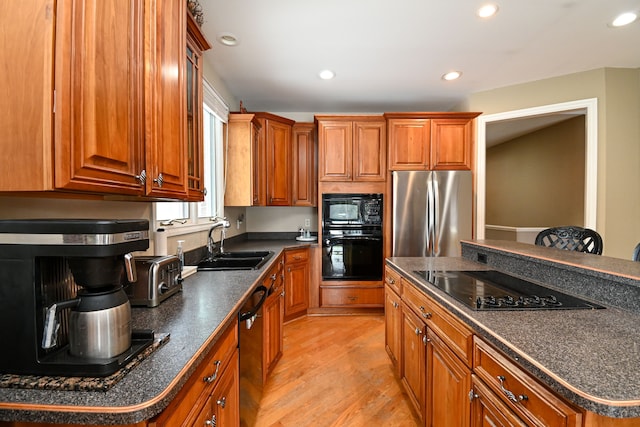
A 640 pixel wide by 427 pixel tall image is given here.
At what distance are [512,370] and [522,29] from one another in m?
2.56

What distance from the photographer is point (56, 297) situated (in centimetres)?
76

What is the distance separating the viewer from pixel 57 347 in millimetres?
759

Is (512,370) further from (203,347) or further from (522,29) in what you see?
(522,29)

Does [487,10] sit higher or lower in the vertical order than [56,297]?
higher

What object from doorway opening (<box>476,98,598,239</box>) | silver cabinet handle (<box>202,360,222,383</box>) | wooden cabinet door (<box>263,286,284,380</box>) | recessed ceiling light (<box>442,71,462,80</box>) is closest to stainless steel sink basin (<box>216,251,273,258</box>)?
wooden cabinet door (<box>263,286,284,380</box>)

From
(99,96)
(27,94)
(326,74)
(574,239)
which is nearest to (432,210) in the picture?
(574,239)

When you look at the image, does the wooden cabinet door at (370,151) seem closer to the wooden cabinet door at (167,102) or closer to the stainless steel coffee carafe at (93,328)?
the wooden cabinet door at (167,102)

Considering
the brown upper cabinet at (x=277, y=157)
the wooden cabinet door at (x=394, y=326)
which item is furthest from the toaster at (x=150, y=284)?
the brown upper cabinet at (x=277, y=157)

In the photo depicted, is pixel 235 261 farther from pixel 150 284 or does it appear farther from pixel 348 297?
pixel 348 297

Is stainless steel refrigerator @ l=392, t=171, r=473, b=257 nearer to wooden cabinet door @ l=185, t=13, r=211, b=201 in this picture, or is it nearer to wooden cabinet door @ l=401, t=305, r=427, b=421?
wooden cabinet door @ l=401, t=305, r=427, b=421

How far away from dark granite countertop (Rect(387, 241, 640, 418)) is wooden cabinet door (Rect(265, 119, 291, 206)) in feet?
8.15

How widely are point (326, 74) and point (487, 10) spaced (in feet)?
4.77

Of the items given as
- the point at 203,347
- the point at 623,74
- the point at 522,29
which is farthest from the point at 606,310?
the point at 623,74

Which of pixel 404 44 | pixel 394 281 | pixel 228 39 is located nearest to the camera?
pixel 394 281
